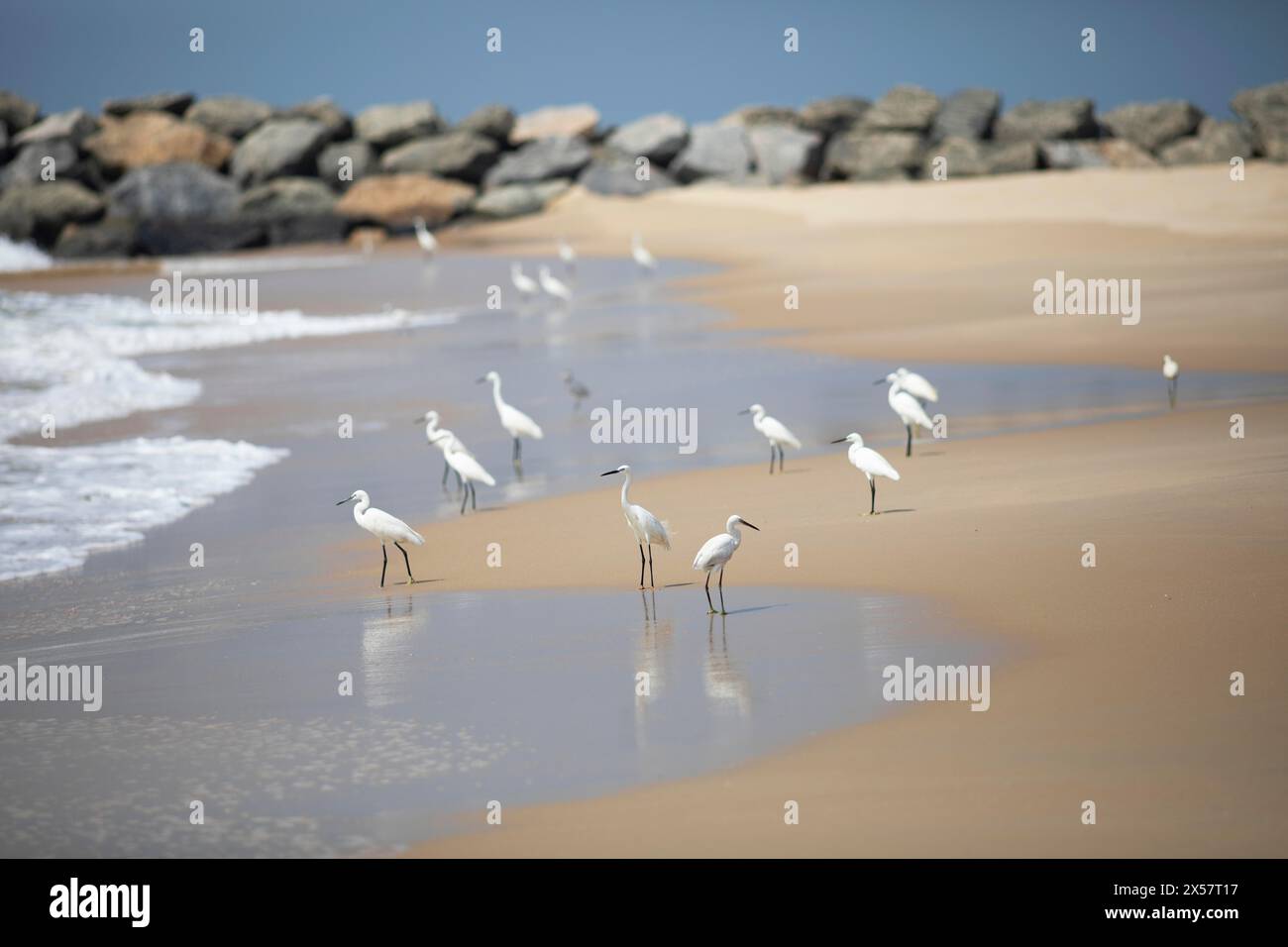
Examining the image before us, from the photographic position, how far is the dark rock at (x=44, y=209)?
46.5 metres

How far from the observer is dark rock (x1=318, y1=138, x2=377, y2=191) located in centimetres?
5428

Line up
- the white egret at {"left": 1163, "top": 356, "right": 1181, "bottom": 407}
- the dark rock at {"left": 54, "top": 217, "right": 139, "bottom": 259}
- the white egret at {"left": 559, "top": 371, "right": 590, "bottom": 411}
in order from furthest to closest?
1. the dark rock at {"left": 54, "top": 217, "right": 139, "bottom": 259}
2. the white egret at {"left": 559, "top": 371, "right": 590, "bottom": 411}
3. the white egret at {"left": 1163, "top": 356, "right": 1181, "bottom": 407}

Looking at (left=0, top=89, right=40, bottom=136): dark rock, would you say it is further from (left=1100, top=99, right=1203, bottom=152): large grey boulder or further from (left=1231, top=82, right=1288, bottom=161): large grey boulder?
(left=1231, top=82, right=1288, bottom=161): large grey boulder

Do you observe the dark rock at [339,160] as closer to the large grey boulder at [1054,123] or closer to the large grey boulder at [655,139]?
the large grey boulder at [655,139]

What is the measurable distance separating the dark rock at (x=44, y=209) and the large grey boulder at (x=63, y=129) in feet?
17.5

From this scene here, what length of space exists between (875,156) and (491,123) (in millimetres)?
15235

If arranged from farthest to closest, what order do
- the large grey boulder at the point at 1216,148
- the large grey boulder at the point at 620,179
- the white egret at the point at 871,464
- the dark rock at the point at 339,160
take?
1. the dark rock at the point at 339,160
2. the large grey boulder at the point at 620,179
3. the large grey boulder at the point at 1216,148
4. the white egret at the point at 871,464

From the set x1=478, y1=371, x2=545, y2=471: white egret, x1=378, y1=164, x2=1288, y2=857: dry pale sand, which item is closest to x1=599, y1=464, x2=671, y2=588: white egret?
x1=378, y1=164, x2=1288, y2=857: dry pale sand

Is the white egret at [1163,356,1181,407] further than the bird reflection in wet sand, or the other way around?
the white egret at [1163,356,1181,407]

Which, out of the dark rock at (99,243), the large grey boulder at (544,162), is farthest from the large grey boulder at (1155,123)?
the dark rock at (99,243)

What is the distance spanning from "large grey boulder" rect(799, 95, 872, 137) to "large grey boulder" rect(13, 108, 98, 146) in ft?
86.4

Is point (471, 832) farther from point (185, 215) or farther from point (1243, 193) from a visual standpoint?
point (185, 215)

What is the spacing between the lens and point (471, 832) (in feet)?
18.3

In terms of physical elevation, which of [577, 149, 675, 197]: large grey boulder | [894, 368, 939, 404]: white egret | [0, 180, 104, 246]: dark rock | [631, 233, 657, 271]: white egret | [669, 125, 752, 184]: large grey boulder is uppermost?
[669, 125, 752, 184]: large grey boulder
